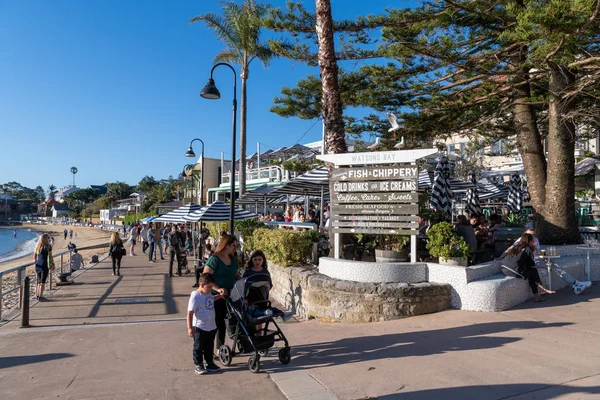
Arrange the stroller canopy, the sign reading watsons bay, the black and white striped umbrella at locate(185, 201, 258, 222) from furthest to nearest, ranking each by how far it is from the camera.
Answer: the black and white striped umbrella at locate(185, 201, 258, 222) → the sign reading watsons bay → the stroller canopy

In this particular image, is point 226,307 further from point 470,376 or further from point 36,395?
point 470,376

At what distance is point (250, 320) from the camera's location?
5.31 m

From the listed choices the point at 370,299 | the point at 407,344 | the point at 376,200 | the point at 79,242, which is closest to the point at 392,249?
the point at 376,200

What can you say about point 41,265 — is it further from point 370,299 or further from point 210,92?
point 370,299

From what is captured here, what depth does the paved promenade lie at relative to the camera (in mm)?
4336

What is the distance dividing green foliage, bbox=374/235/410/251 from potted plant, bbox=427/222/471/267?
0.65m

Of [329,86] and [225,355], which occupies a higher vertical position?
[329,86]

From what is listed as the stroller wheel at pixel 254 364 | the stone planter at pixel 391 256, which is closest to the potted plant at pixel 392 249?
the stone planter at pixel 391 256

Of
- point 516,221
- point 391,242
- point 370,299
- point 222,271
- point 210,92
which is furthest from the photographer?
point 516,221

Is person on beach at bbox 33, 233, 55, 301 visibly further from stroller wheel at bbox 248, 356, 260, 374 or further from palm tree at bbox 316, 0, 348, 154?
stroller wheel at bbox 248, 356, 260, 374

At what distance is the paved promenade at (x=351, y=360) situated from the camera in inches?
171

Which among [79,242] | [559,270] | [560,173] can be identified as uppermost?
[560,173]

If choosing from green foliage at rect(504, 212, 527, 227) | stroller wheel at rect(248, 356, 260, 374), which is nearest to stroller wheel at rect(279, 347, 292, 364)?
stroller wheel at rect(248, 356, 260, 374)

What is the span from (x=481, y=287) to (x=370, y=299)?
1.73 metres
